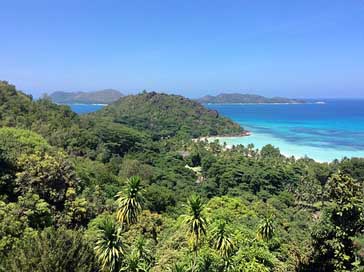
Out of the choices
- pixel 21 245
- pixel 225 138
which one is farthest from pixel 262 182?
pixel 225 138

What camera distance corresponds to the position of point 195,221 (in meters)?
20.8

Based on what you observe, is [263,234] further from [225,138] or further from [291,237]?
[225,138]

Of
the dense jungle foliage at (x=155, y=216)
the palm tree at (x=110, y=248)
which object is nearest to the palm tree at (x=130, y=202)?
the dense jungle foliage at (x=155, y=216)

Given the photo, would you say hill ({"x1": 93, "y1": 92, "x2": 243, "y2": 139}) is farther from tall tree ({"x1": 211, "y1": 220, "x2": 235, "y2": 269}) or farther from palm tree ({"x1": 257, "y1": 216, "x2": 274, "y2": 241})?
tall tree ({"x1": 211, "y1": 220, "x2": 235, "y2": 269})

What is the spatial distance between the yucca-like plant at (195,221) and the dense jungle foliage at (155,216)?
0.19ft

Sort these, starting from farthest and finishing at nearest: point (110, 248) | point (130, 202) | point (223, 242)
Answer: point (130, 202) < point (223, 242) < point (110, 248)

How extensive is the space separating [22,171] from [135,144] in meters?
63.6

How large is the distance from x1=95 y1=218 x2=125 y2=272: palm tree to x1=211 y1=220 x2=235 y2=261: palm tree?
5563 mm

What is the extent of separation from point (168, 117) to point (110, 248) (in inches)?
6175

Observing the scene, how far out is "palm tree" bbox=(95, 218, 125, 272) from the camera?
19562 mm

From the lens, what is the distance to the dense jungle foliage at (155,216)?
825 inches

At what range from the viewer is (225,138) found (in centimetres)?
15412

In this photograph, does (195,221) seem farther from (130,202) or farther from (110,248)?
(110,248)

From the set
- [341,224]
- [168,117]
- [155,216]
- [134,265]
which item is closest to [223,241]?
[134,265]
